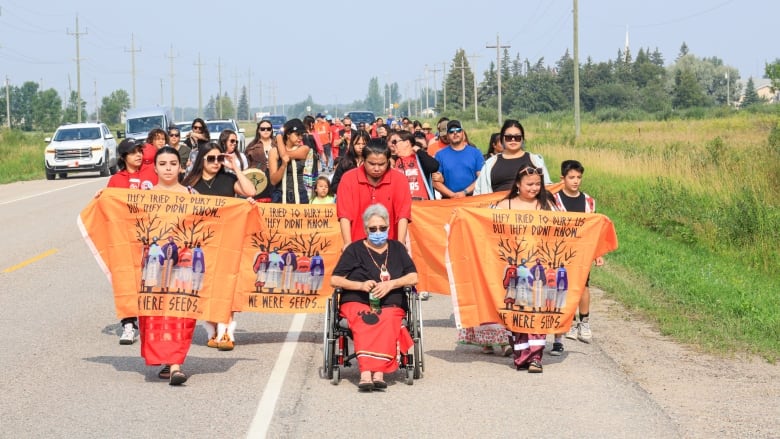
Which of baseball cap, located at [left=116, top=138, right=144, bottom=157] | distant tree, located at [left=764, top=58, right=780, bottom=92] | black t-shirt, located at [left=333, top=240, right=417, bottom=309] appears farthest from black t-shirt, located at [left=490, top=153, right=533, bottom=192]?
distant tree, located at [left=764, top=58, right=780, bottom=92]

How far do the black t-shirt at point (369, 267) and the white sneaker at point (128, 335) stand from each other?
2763mm

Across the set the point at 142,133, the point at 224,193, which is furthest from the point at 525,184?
the point at 142,133

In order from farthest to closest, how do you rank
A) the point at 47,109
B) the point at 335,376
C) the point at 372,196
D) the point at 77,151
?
the point at 47,109 < the point at 77,151 < the point at 372,196 < the point at 335,376

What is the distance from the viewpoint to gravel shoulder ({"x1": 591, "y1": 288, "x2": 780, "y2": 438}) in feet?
26.3

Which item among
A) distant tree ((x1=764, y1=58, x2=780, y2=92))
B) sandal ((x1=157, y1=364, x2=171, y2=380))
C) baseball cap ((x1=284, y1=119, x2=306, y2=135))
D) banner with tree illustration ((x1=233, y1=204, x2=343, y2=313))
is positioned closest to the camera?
sandal ((x1=157, y1=364, x2=171, y2=380))

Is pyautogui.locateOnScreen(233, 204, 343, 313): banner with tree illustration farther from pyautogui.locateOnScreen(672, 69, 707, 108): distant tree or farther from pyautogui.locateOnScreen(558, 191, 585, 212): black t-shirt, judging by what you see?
pyautogui.locateOnScreen(672, 69, 707, 108): distant tree

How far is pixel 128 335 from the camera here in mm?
11344

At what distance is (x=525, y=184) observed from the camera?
1039 centimetres

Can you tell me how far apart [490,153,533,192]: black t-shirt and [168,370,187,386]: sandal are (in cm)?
400

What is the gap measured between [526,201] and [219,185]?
270 centimetres

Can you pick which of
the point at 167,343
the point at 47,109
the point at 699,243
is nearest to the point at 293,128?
the point at 167,343

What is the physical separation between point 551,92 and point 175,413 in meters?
163

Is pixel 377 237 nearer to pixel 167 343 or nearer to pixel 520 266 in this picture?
pixel 520 266

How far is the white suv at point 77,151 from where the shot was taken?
43.2m
